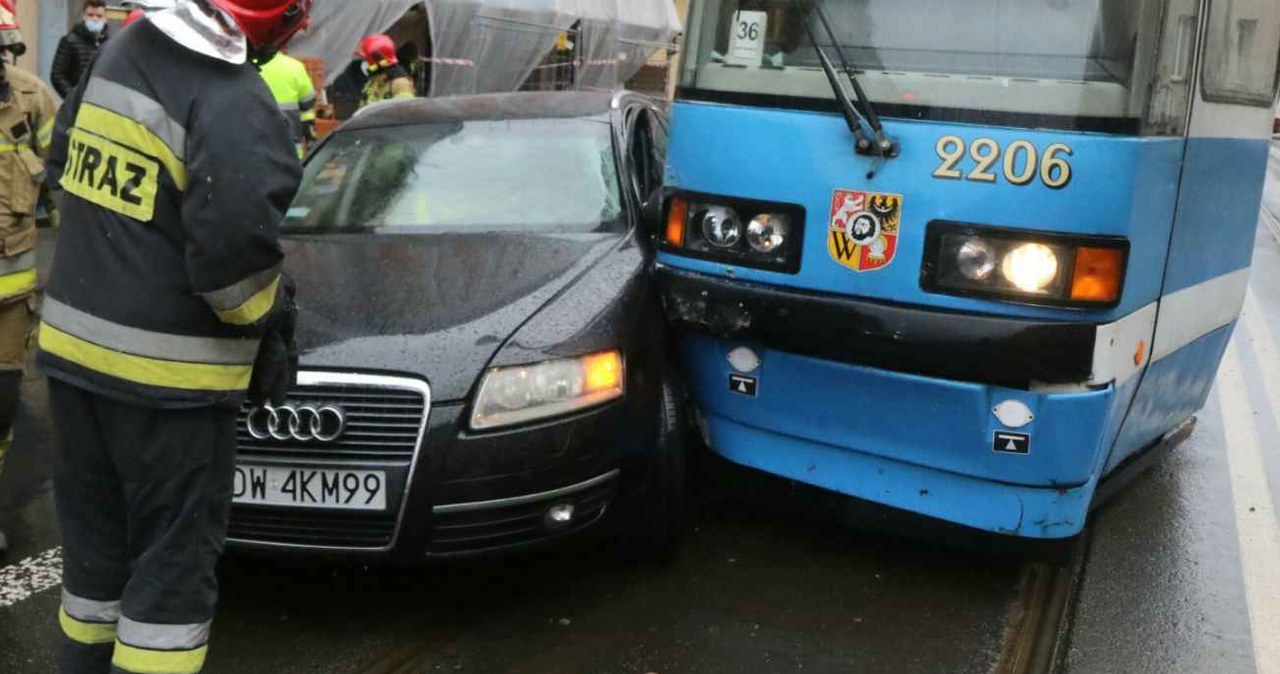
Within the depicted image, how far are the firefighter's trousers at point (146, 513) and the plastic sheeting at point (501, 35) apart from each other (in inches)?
364

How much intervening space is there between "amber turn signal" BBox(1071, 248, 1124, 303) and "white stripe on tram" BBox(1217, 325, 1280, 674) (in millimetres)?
1229

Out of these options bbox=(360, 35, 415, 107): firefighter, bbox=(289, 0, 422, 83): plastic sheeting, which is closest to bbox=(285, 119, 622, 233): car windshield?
bbox=(360, 35, 415, 107): firefighter

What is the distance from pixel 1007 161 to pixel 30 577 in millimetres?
3214

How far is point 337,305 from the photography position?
168 inches

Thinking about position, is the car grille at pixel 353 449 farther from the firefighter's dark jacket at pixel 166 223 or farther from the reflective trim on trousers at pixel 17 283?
the reflective trim on trousers at pixel 17 283

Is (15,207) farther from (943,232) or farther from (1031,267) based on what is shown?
(1031,267)

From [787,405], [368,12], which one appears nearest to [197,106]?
[787,405]

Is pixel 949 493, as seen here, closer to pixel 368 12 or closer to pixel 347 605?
pixel 347 605

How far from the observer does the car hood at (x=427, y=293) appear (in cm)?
396

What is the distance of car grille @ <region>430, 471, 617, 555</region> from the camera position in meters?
3.93

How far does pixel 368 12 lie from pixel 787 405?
10702 millimetres

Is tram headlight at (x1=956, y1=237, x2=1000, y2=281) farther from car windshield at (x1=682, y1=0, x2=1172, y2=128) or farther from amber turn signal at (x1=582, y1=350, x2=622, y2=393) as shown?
amber turn signal at (x1=582, y1=350, x2=622, y2=393)

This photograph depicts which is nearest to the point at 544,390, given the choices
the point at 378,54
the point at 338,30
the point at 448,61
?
the point at 378,54

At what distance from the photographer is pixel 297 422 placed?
153 inches
